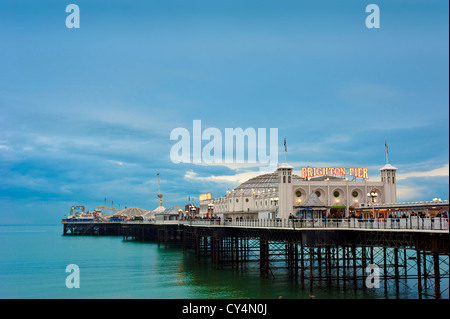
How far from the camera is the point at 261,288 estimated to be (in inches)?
1834

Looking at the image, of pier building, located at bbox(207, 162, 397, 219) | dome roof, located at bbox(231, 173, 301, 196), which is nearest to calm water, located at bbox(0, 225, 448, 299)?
pier building, located at bbox(207, 162, 397, 219)

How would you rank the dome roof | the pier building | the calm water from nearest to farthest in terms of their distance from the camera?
the calm water
the pier building
the dome roof

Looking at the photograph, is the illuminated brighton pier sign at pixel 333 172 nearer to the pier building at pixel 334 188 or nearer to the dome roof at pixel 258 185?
the pier building at pixel 334 188

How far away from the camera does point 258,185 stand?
99000 mm

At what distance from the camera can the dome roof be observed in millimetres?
93562

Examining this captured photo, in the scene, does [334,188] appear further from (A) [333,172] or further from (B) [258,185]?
(B) [258,185]

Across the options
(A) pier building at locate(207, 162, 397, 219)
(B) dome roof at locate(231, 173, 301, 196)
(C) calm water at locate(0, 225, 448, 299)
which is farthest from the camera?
(B) dome roof at locate(231, 173, 301, 196)

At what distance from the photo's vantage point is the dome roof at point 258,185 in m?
93.6

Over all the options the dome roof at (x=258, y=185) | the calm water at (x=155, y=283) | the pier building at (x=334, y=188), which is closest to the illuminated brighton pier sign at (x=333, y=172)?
the pier building at (x=334, y=188)

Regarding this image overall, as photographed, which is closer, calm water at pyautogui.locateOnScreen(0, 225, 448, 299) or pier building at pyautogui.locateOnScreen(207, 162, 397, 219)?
calm water at pyautogui.locateOnScreen(0, 225, 448, 299)

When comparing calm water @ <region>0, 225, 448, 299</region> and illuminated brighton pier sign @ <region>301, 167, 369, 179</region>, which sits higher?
illuminated brighton pier sign @ <region>301, 167, 369, 179</region>

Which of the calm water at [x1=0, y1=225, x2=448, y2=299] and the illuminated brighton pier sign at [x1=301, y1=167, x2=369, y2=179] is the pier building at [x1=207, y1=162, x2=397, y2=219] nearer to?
the illuminated brighton pier sign at [x1=301, y1=167, x2=369, y2=179]

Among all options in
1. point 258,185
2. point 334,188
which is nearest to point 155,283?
point 334,188
